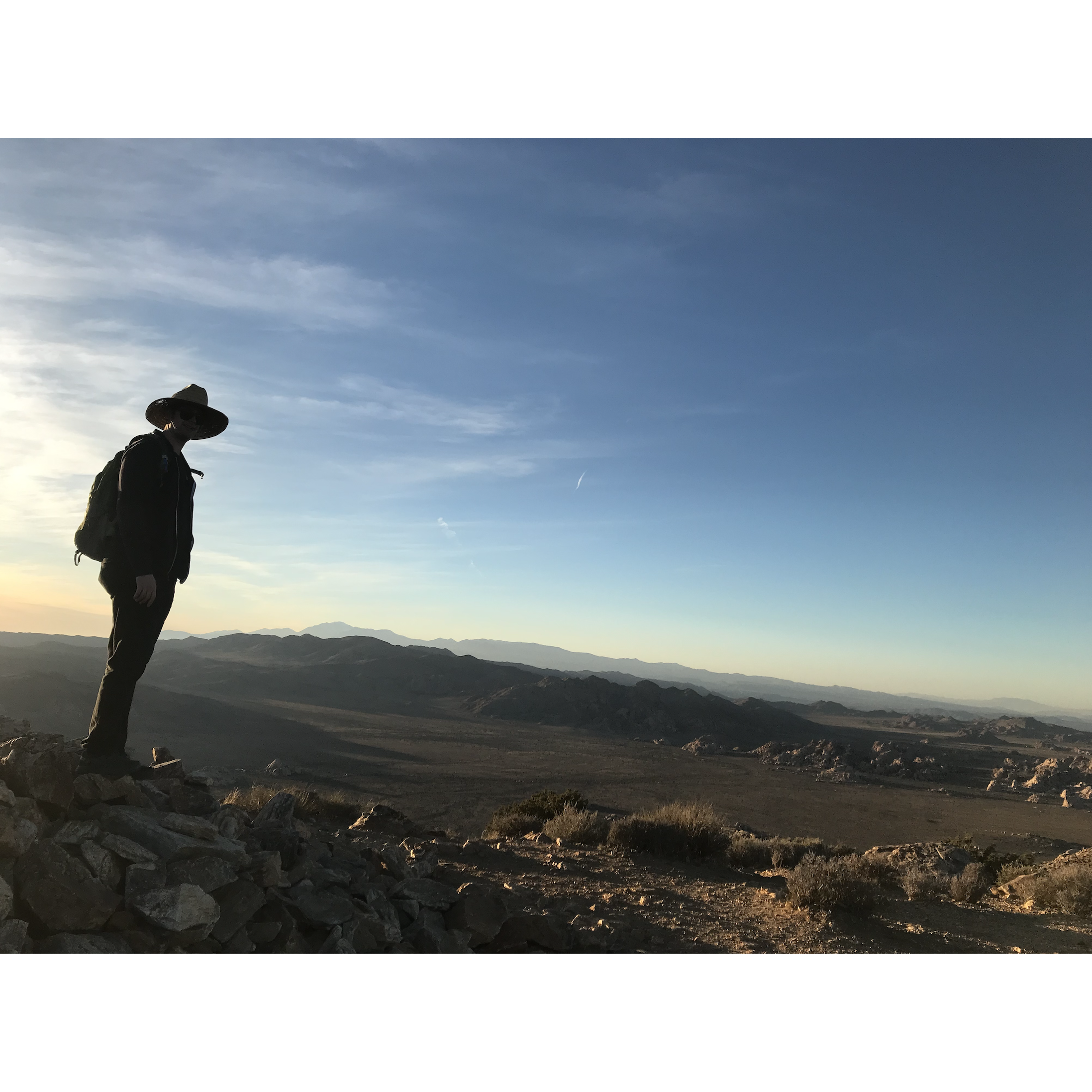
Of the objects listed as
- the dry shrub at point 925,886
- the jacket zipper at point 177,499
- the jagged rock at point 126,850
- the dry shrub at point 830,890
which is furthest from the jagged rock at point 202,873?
the dry shrub at point 925,886

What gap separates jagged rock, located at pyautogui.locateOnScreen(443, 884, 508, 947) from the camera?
498cm

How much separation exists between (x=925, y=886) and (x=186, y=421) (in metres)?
10.1

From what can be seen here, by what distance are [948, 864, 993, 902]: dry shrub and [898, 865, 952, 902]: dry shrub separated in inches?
3.4

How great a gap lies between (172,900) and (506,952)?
94.1 inches

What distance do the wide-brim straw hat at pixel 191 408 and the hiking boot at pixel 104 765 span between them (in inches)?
87.6

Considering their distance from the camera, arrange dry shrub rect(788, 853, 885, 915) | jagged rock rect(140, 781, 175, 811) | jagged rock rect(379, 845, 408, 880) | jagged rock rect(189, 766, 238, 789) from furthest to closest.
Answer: dry shrub rect(788, 853, 885, 915), jagged rock rect(189, 766, 238, 789), jagged rock rect(379, 845, 408, 880), jagged rock rect(140, 781, 175, 811)

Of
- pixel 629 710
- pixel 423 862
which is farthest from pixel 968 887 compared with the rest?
pixel 629 710

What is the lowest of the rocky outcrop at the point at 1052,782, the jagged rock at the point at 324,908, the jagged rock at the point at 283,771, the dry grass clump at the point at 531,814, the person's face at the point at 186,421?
the rocky outcrop at the point at 1052,782

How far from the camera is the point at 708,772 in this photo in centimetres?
3312

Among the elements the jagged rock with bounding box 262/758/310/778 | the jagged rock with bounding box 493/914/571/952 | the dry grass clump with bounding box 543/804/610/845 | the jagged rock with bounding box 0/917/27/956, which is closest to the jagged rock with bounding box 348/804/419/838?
the dry grass clump with bounding box 543/804/610/845

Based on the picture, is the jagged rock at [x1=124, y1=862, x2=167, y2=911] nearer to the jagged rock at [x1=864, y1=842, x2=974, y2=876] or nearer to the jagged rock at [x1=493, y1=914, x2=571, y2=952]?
the jagged rock at [x1=493, y1=914, x2=571, y2=952]

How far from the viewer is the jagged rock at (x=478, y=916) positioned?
498 cm

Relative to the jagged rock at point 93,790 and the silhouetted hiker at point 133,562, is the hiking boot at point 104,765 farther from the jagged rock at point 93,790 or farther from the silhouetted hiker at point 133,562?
the jagged rock at point 93,790

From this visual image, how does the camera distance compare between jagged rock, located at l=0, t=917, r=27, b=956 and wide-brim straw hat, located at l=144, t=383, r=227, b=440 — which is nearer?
jagged rock, located at l=0, t=917, r=27, b=956
